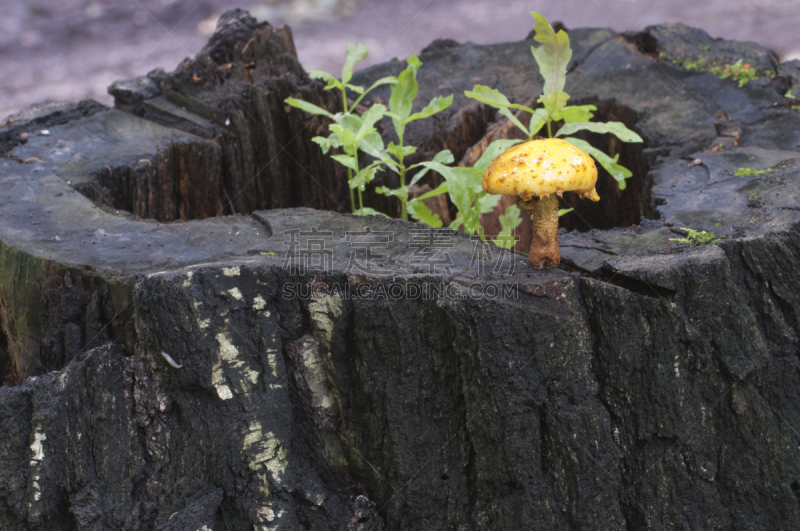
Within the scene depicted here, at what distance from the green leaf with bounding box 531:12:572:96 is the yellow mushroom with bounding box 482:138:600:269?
70 cm

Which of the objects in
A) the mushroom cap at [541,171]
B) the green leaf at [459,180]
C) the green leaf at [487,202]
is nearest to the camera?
the mushroom cap at [541,171]

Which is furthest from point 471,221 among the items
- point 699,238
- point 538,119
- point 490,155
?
point 699,238

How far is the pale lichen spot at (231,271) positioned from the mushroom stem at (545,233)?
112 centimetres

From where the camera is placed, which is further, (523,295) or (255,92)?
(255,92)

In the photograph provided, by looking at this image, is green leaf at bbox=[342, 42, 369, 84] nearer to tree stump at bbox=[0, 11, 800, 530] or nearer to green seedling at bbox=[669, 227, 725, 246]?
tree stump at bbox=[0, 11, 800, 530]

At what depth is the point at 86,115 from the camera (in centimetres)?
423

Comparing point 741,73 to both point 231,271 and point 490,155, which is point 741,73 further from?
point 231,271

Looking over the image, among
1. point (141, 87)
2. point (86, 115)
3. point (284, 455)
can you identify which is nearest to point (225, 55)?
point (141, 87)

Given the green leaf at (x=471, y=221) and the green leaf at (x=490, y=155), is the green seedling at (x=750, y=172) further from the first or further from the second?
the green leaf at (x=471, y=221)

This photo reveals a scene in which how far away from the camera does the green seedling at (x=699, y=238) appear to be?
2396mm

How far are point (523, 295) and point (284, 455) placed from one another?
111 cm

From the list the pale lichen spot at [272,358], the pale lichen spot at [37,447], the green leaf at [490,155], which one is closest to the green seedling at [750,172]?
the green leaf at [490,155]

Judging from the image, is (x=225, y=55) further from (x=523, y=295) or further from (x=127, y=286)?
(x=523, y=295)

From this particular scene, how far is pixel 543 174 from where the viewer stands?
6.71ft
